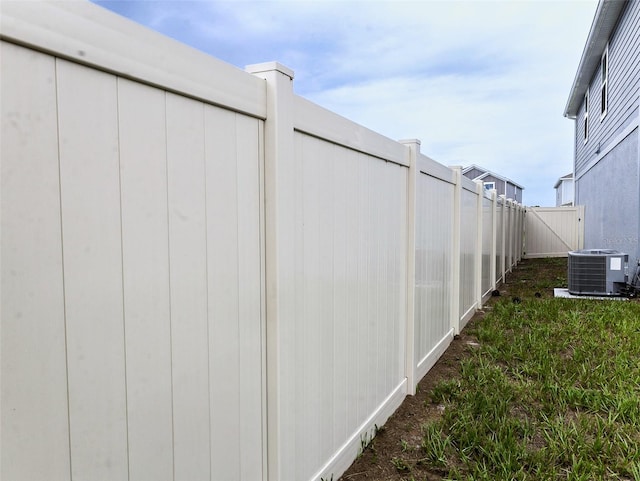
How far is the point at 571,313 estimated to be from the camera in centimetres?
605

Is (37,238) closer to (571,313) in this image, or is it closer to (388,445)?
(388,445)

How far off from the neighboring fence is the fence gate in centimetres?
1704

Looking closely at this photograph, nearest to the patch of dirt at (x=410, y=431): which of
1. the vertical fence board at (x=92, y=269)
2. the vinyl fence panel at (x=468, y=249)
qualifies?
the vinyl fence panel at (x=468, y=249)

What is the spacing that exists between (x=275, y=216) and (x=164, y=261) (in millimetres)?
551

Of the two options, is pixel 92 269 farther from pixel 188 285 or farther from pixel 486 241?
pixel 486 241

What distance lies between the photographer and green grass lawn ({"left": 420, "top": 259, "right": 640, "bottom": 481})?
258 cm

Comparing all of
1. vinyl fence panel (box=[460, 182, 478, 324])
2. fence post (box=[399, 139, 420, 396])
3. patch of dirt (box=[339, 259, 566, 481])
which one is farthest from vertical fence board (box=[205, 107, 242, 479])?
vinyl fence panel (box=[460, 182, 478, 324])

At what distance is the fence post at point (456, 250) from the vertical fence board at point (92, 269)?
460 cm

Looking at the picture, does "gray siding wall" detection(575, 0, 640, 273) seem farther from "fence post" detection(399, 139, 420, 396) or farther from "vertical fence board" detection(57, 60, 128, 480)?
"vertical fence board" detection(57, 60, 128, 480)

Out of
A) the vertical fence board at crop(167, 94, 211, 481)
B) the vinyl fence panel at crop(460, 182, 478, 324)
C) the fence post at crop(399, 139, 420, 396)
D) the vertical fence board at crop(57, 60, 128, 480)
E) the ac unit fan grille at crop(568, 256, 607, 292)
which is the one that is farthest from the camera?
the ac unit fan grille at crop(568, 256, 607, 292)

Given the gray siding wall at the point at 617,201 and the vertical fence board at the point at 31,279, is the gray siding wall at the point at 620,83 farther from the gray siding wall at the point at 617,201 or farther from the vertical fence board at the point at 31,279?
the vertical fence board at the point at 31,279

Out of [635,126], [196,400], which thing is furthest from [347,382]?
[635,126]

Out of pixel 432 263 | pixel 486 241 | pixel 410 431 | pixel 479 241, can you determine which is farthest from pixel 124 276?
pixel 486 241

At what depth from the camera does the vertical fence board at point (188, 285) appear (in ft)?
4.37
